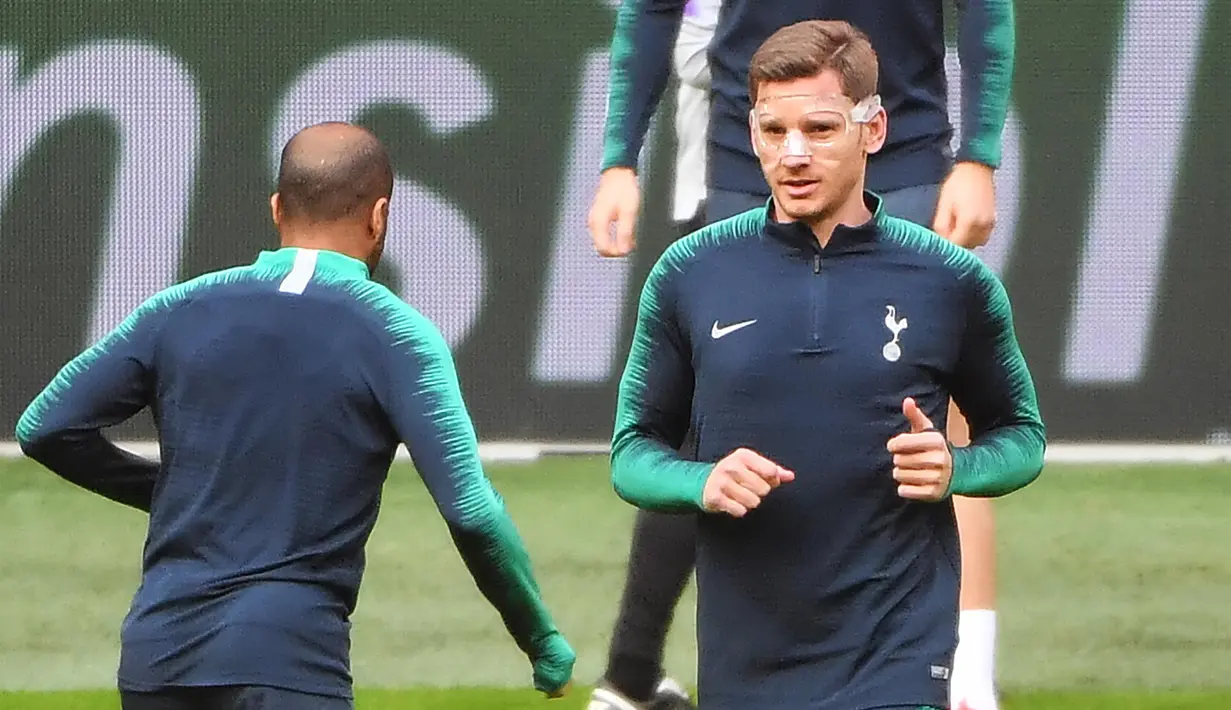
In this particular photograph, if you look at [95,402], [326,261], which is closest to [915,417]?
[326,261]

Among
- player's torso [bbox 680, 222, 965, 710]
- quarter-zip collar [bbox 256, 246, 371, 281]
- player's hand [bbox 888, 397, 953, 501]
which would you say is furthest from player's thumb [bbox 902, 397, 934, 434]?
quarter-zip collar [bbox 256, 246, 371, 281]

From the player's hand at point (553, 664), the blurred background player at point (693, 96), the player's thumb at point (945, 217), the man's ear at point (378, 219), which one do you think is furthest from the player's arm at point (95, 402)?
the blurred background player at point (693, 96)

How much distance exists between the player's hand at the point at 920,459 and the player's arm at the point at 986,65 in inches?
33.9

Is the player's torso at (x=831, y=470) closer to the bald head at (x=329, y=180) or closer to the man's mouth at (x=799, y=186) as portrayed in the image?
the man's mouth at (x=799, y=186)

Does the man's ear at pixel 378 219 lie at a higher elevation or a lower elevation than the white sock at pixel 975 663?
higher

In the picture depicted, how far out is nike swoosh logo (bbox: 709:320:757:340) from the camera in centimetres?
276

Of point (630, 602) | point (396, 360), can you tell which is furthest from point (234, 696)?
point (630, 602)

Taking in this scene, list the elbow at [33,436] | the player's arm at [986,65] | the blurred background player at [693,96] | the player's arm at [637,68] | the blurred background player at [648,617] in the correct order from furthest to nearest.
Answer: the blurred background player at [693,96] → the blurred background player at [648,617] → the player's arm at [637,68] → the player's arm at [986,65] → the elbow at [33,436]

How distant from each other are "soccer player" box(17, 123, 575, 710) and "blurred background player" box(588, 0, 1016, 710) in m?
0.80

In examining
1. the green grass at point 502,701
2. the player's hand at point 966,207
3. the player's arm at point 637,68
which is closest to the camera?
the player's hand at point 966,207

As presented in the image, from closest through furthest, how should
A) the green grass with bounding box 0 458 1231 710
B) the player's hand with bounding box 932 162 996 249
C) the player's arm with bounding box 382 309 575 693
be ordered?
the player's arm with bounding box 382 309 575 693 → the player's hand with bounding box 932 162 996 249 → the green grass with bounding box 0 458 1231 710

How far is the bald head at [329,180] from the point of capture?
9.26ft

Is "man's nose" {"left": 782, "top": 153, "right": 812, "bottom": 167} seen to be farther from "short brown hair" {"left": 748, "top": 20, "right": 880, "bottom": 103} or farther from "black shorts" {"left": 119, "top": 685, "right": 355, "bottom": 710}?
"black shorts" {"left": 119, "top": 685, "right": 355, "bottom": 710}

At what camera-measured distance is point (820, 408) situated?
2734 mm
